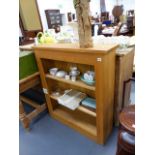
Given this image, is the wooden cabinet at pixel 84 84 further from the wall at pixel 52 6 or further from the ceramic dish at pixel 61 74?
the wall at pixel 52 6

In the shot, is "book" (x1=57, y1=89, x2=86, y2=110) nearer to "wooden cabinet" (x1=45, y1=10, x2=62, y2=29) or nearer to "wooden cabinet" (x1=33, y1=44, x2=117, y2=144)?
"wooden cabinet" (x1=33, y1=44, x2=117, y2=144)

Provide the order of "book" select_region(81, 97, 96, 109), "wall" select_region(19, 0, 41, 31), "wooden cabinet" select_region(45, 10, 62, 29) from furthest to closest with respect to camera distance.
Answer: "wooden cabinet" select_region(45, 10, 62, 29)
"wall" select_region(19, 0, 41, 31)
"book" select_region(81, 97, 96, 109)

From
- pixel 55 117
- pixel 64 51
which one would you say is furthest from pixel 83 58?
pixel 55 117

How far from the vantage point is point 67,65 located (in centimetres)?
172

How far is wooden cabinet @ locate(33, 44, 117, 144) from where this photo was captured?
119 cm

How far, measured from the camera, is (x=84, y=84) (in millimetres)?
1443

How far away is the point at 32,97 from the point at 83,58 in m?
1.62

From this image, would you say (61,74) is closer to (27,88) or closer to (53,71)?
(53,71)

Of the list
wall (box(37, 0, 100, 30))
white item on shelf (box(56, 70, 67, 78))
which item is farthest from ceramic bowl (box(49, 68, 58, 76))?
wall (box(37, 0, 100, 30))

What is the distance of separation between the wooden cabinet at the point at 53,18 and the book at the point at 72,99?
2.91m

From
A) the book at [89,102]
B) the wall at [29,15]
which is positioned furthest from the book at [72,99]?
the wall at [29,15]

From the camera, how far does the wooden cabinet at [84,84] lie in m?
1.19

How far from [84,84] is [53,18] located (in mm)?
3315
